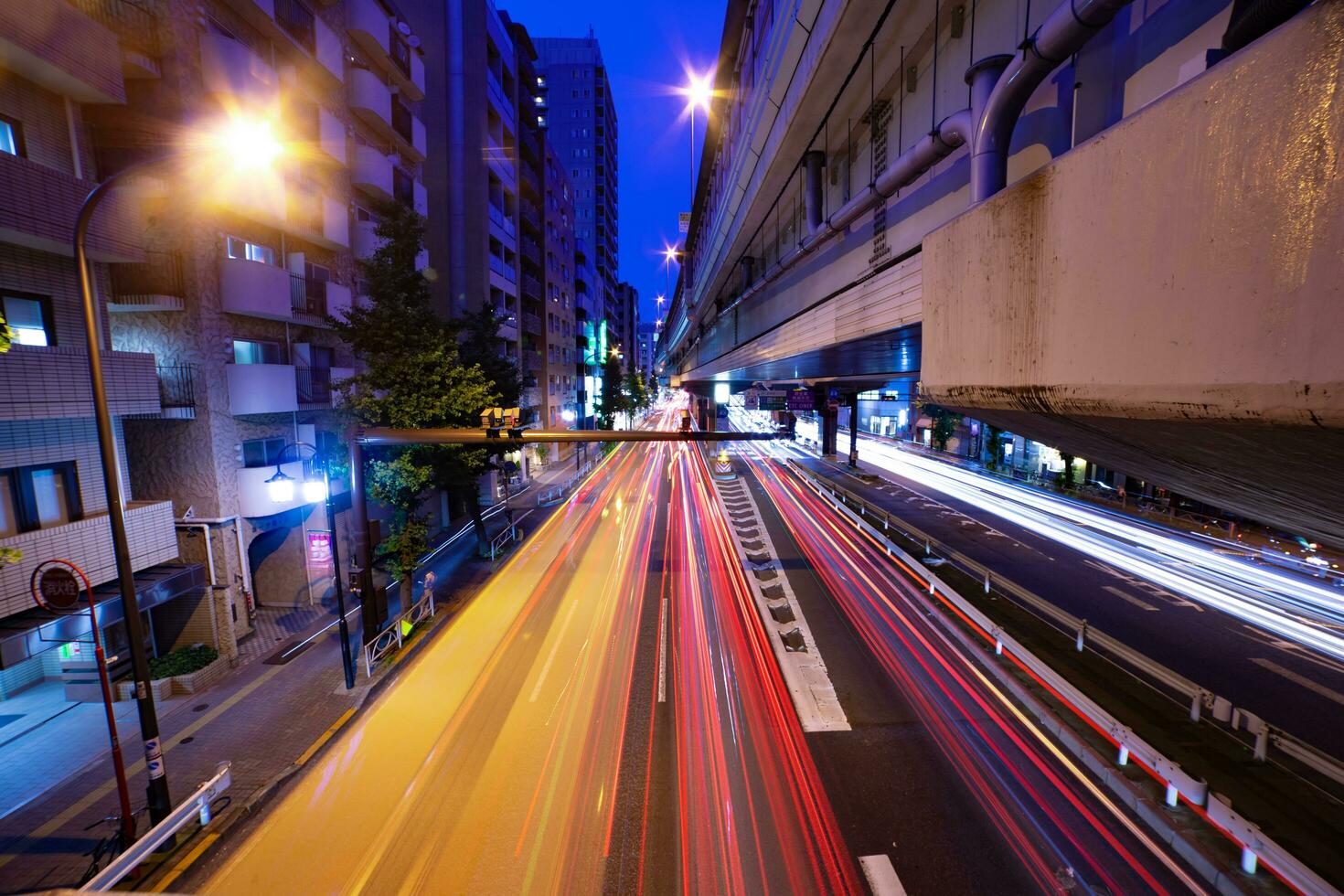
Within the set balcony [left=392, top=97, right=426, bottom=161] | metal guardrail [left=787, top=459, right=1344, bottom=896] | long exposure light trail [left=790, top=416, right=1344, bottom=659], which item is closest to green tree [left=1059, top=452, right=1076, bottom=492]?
long exposure light trail [left=790, top=416, right=1344, bottom=659]

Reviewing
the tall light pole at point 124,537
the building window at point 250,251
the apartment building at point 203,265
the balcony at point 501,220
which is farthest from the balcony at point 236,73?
the balcony at point 501,220

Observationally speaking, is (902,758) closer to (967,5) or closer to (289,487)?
(967,5)

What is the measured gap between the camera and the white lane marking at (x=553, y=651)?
11.2m

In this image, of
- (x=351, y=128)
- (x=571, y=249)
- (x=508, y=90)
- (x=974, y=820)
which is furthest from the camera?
(x=571, y=249)

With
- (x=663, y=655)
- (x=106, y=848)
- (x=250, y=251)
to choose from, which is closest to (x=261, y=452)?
(x=250, y=251)

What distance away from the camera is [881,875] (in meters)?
6.71

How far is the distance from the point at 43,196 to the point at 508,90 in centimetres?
3471

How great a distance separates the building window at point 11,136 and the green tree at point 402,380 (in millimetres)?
6424

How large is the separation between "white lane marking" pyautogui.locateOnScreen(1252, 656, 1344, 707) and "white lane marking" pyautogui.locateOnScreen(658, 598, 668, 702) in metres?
13.2

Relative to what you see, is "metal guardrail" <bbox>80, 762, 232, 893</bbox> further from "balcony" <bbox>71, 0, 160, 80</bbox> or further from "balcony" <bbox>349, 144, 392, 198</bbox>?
"balcony" <bbox>349, 144, 392, 198</bbox>

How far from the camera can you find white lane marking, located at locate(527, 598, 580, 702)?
1119cm

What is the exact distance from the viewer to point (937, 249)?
507cm

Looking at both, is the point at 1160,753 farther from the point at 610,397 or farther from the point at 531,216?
the point at 610,397

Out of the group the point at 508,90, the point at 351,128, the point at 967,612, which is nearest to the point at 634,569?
the point at 967,612
